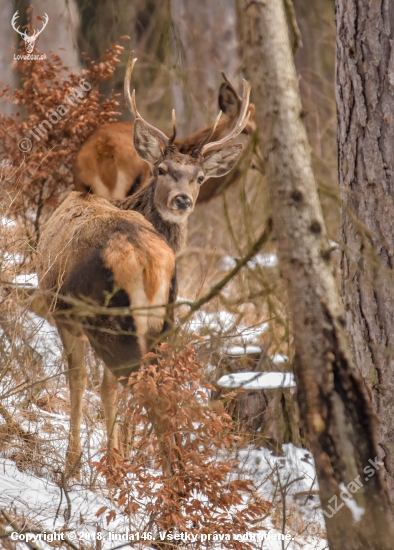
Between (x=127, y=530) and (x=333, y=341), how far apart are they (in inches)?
89.3

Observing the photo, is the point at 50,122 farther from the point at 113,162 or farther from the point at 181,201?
Answer: the point at 181,201

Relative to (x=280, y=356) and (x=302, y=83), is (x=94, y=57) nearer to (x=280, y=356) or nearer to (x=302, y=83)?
(x=302, y=83)

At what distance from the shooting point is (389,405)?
443 cm

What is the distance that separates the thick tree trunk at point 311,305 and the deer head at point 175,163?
3.24 m

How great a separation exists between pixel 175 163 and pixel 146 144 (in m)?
0.33

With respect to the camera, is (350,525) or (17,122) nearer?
(350,525)

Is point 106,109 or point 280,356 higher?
point 106,109

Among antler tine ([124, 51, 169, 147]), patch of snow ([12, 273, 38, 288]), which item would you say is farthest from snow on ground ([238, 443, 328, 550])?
antler tine ([124, 51, 169, 147])

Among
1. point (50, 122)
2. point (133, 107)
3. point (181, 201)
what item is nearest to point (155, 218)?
point (181, 201)

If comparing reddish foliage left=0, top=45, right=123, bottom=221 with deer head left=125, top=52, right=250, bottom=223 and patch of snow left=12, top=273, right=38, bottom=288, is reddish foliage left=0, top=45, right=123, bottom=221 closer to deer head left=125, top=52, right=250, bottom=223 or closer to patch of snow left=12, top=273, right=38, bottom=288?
patch of snow left=12, top=273, right=38, bottom=288

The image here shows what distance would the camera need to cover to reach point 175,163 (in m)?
6.64

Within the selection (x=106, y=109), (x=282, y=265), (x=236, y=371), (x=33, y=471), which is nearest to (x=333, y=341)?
(x=282, y=265)

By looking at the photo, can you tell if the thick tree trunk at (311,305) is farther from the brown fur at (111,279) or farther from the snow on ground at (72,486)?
the brown fur at (111,279)

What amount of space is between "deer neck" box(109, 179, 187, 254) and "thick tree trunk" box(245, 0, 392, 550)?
3458 mm
